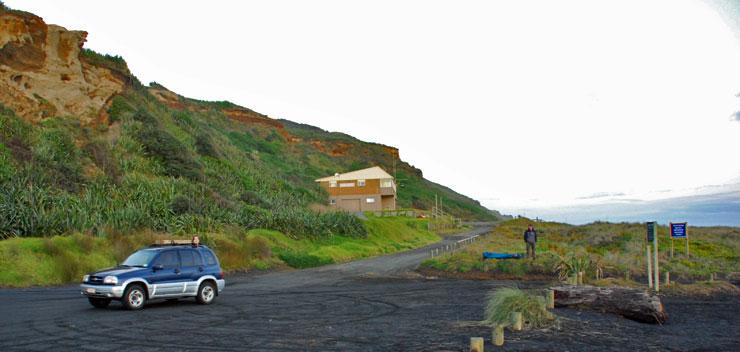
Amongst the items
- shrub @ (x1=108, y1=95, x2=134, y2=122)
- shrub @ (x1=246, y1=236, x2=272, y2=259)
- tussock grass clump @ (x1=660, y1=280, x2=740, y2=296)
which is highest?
shrub @ (x1=108, y1=95, x2=134, y2=122)

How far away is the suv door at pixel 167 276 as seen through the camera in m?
16.2

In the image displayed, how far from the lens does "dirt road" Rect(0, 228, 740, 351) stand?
1105 centimetres

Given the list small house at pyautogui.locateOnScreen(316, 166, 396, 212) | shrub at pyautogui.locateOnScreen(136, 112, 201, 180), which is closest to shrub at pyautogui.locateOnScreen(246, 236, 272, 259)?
shrub at pyautogui.locateOnScreen(136, 112, 201, 180)

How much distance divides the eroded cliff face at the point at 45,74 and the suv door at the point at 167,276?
3058 centimetres

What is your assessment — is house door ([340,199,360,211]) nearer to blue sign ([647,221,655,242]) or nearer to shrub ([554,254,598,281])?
shrub ([554,254,598,281])

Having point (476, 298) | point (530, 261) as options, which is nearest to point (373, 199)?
point (530, 261)

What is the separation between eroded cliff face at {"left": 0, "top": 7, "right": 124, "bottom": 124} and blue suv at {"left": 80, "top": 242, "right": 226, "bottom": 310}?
1196 inches

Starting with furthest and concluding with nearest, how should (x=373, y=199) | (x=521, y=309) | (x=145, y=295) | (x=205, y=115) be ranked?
(x=205, y=115), (x=373, y=199), (x=145, y=295), (x=521, y=309)

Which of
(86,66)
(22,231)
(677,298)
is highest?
(86,66)

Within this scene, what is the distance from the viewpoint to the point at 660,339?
39.2 feet

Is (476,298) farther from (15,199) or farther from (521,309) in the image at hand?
(15,199)

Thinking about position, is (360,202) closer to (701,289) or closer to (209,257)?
(701,289)

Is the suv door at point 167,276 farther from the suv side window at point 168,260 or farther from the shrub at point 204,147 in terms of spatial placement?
the shrub at point 204,147

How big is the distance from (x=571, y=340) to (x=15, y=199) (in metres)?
24.6
